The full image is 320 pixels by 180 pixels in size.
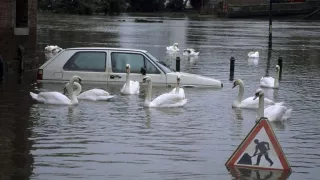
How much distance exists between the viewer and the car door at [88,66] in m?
17.1

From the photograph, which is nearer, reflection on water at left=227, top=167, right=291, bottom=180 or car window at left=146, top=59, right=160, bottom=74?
reflection on water at left=227, top=167, right=291, bottom=180

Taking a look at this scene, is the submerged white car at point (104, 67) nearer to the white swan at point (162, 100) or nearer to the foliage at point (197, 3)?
the white swan at point (162, 100)

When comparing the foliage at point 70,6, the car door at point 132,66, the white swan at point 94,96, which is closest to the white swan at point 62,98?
the white swan at point 94,96

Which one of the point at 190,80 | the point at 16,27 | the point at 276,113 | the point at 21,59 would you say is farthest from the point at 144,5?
the point at 276,113

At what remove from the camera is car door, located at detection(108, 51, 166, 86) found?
1712 cm

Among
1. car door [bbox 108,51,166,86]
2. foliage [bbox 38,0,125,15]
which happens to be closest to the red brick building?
car door [bbox 108,51,166,86]

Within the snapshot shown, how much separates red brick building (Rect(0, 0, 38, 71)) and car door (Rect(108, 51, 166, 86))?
465 centimetres

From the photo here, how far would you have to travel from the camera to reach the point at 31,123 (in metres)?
11.9

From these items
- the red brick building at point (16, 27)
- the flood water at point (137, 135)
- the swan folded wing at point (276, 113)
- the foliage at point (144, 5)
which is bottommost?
the flood water at point (137, 135)

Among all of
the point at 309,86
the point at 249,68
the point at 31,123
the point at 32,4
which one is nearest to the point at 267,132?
the point at 31,123

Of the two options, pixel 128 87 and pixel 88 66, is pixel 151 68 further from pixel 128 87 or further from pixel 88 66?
pixel 88 66

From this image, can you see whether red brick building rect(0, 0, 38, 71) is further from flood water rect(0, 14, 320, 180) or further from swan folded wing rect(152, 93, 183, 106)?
swan folded wing rect(152, 93, 183, 106)

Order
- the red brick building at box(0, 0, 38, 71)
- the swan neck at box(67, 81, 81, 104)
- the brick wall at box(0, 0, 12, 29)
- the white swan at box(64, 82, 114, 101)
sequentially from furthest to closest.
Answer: the red brick building at box(0, 0, 38, 71), the brick wall at box(0, 0, 12, 29), the white swan at box(64, 82, 114, 101), the swan neck at box(67, 81, 81, 104)

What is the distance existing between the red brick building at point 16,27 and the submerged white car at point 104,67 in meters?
3.62
